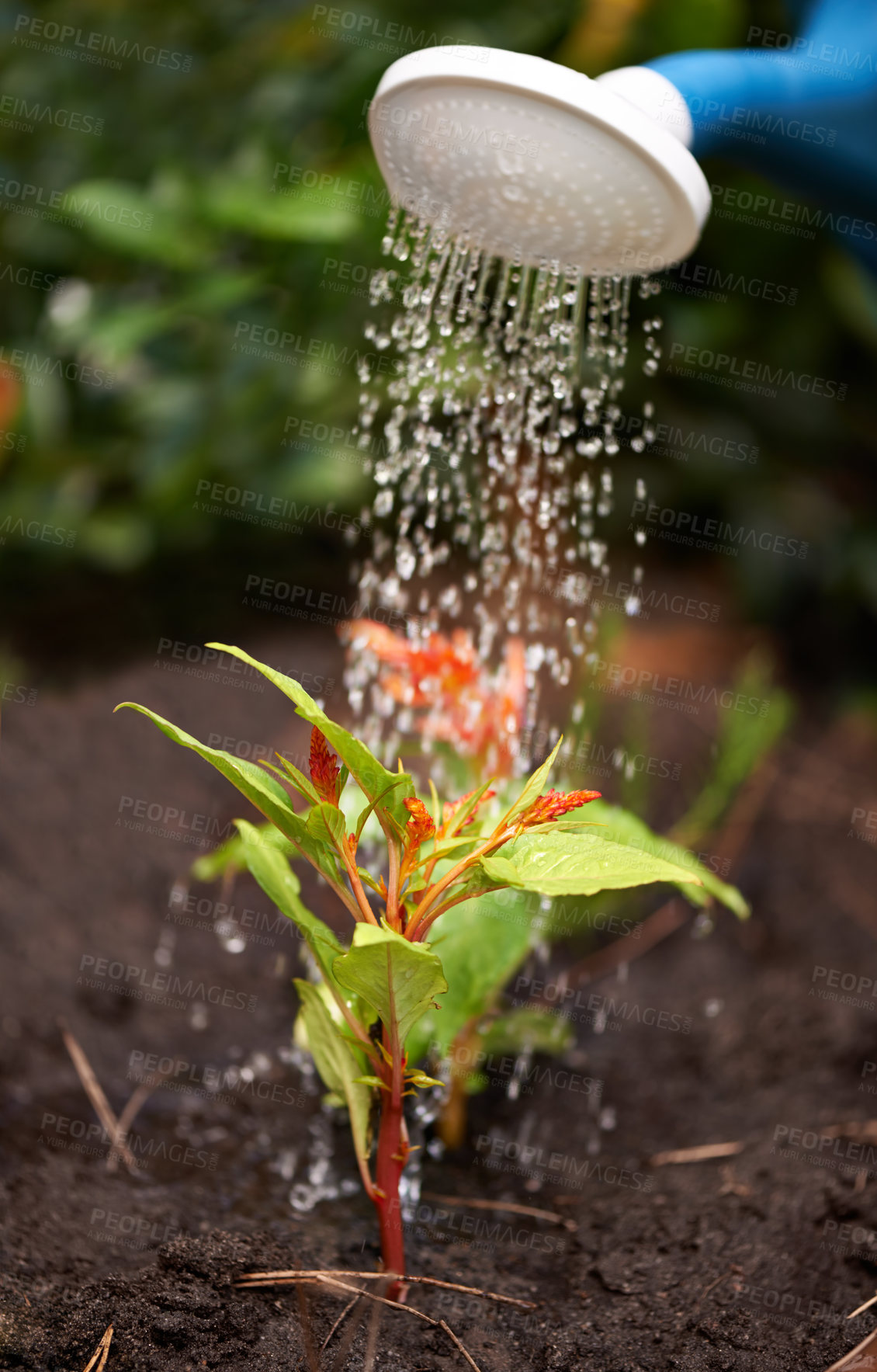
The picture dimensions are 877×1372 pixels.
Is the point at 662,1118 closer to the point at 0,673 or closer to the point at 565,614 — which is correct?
the point at 565,614

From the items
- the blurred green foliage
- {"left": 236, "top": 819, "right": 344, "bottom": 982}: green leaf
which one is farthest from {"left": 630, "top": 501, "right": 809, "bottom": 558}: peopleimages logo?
{"left": 236, "top": 819, "right": 344, "bottom": 982}: green leaf

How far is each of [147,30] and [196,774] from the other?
1724mm

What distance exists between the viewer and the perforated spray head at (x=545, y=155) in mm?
816

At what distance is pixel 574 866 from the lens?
68 centimetres

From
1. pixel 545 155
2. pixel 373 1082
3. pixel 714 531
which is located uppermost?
pixel 545 155

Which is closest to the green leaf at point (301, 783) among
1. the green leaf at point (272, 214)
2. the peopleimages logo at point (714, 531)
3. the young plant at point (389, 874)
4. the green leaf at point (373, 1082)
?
the young plant at point (389, 874)

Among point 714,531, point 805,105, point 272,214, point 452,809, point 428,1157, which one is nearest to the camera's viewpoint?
point 452,809

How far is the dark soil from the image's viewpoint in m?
0.83

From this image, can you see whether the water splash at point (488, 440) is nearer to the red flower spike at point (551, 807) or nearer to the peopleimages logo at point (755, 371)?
the peopleimages logo at point (755, 371)

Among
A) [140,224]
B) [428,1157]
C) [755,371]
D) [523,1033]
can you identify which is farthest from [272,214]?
[428,1157]

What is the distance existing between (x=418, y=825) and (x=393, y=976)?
4.2 inches

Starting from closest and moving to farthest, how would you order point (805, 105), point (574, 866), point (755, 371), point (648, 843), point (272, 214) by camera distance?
1. point (574, 866)
2. point (648, 843)
3. point (805, 105)
4. point (272, 214)
5. point (755, 371)

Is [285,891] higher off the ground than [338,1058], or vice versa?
[285,891]

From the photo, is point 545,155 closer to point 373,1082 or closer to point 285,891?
point 285,891
